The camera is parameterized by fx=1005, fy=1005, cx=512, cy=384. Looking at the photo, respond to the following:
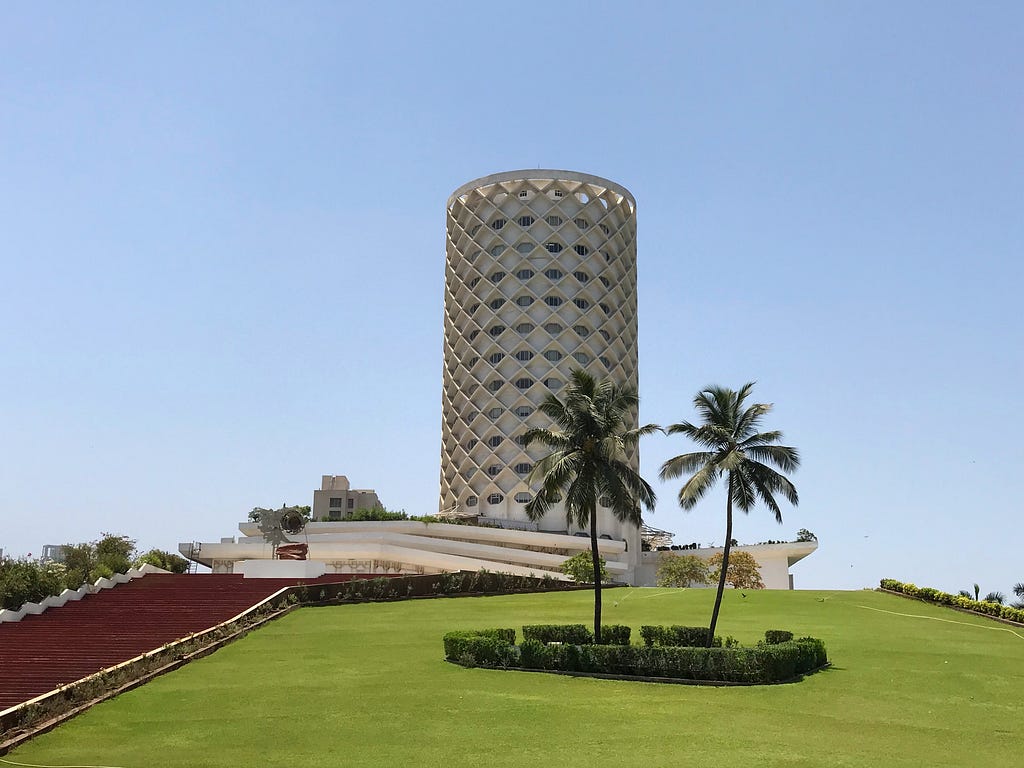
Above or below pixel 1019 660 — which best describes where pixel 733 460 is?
above

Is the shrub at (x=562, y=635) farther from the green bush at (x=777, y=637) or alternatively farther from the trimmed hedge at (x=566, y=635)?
the green bush at (x=777, y=637)

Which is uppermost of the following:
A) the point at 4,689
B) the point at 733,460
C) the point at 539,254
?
the point at 539,254

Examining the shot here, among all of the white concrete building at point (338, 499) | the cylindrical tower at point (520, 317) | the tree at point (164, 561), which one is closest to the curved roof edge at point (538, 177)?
the cylindrical tower at point (520, 317)

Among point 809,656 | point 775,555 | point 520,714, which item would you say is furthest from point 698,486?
point 775,555

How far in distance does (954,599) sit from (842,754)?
2894 centimetres

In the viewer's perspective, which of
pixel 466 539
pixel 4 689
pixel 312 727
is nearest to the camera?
Result: pixel 312 727

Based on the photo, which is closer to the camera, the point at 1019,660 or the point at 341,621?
the point at 1019,660

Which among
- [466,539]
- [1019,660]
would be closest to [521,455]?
[466,539]

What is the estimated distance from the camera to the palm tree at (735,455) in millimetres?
29547

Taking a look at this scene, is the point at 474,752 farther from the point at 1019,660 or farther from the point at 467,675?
the point at 1019,660

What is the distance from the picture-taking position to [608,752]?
16109 millimetres

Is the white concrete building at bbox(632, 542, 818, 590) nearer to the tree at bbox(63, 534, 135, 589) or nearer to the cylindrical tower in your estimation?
the cylindrical tower

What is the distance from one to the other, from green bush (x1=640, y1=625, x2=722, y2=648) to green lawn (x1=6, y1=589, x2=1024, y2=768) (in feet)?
8.97

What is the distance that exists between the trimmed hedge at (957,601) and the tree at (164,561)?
35.7 metres
